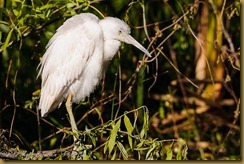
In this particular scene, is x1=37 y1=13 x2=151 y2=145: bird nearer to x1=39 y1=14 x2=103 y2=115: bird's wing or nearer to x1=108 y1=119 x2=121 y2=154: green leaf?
x1=39 y1=14 x2=103 y2=115: bird's wing

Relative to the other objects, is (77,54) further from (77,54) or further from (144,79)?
(144,79)

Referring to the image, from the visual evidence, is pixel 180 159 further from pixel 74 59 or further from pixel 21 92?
pixel 21 92

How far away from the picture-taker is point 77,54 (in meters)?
3.15

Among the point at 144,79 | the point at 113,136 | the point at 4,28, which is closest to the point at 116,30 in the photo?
the point at 4,28

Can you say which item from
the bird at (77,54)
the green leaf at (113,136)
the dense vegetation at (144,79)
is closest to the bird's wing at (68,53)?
the bird at (77,54)

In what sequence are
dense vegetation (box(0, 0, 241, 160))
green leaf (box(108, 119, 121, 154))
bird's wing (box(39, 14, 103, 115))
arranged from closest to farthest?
green leaf (box(108, 119, 121, 154)) → bird's wing (box(39, 14, 103, 115)) → dense vegetation (box(0, 0, 241, 160))

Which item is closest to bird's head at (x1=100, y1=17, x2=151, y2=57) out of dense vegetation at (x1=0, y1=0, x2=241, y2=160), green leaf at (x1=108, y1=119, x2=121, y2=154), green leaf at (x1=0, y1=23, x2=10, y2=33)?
dense vegetation at (x1=0, y1=0, x2=241, y2=160)

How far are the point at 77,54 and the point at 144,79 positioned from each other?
2.52 ft

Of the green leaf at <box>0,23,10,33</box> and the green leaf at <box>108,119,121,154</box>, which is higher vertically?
the green leaf at <box>0,23,10,33</box>

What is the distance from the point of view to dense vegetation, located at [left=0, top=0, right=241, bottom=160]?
3365 millimetres

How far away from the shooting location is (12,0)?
3148 mm

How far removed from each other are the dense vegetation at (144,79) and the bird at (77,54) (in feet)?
0.39

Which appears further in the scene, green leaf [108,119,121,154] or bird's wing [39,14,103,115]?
bird's wing [39,14,103,115]

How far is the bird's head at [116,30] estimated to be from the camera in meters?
3.21
